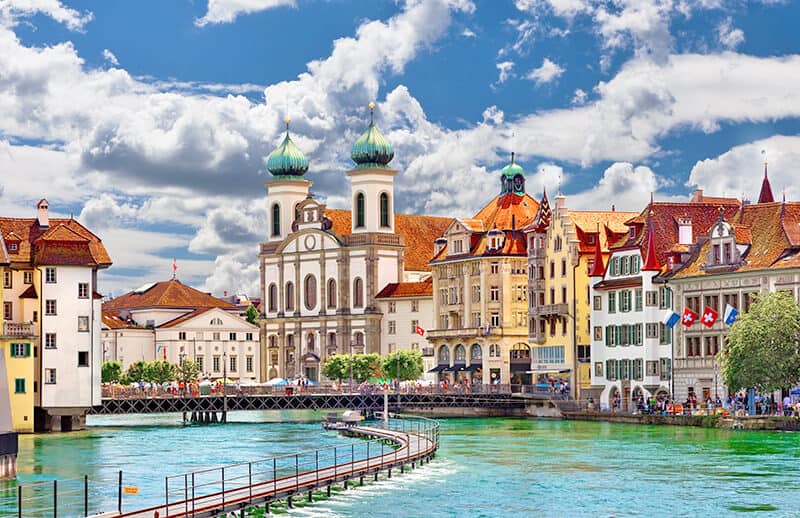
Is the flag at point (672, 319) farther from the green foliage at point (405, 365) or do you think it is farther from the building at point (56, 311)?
the green foliage at point (405, 365)

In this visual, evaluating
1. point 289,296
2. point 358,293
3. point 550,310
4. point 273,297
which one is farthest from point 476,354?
point 273,297

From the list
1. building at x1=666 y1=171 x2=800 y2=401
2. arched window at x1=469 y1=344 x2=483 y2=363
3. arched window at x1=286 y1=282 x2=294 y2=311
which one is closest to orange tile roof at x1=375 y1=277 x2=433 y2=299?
arched window at x1=286 y1=282 x2=294 y2=311

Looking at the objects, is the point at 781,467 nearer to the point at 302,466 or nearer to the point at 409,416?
the point at 302,466

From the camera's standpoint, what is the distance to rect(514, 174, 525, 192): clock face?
6959 inches

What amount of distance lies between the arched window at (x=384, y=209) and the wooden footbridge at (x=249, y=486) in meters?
99.1

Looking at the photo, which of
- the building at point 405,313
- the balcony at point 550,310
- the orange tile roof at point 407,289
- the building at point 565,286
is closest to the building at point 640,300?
the building at point 565,286

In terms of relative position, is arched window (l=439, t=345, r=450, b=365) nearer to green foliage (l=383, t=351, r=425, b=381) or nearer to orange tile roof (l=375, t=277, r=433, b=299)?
green foliage (l=383, t=351, r=425, b=381)

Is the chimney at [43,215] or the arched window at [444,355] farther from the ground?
the chimney at [43,215]

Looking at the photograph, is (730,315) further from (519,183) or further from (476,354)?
→ (519,183)

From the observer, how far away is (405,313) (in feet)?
604

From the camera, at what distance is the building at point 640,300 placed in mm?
121938

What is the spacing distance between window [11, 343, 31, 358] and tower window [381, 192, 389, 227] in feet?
283

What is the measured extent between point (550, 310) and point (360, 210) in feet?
175

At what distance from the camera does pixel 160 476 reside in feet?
253
